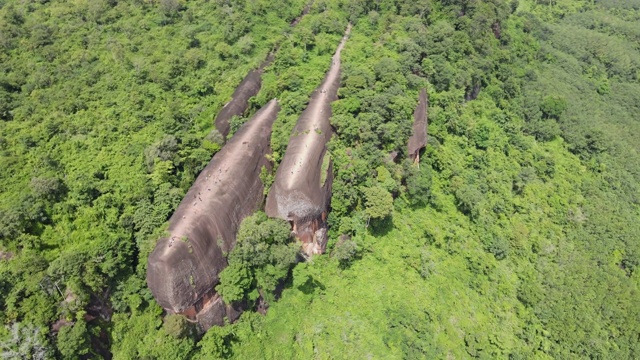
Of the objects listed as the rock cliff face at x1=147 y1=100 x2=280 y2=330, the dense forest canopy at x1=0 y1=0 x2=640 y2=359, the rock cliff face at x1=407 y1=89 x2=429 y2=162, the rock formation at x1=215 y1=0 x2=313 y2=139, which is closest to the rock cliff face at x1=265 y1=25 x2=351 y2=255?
the dense forest canopy at x1=0 y1=0 x2=640 y2=359

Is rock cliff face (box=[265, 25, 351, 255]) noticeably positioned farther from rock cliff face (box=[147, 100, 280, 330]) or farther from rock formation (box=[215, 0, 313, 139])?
rock formation (box=[215, 0, 313, 139])

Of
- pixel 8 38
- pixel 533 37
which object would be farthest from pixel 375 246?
pixel 533 37

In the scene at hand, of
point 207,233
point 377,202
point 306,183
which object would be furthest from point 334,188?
point 207,233

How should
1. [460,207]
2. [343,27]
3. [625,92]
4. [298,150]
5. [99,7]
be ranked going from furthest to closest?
[625,92], [343,27], [99,7], [460,207], [298,150]

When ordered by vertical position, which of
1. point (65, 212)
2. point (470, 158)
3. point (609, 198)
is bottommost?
point (609, 198)

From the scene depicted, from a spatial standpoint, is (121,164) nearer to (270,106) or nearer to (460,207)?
(270,106)

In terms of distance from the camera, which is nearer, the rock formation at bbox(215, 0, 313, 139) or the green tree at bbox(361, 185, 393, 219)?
the green tree at bbox(361, 185, 393, 219)

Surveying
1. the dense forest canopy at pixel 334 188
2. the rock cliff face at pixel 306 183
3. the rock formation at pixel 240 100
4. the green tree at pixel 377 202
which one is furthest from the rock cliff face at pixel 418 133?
the rock formation at pixel 240 100

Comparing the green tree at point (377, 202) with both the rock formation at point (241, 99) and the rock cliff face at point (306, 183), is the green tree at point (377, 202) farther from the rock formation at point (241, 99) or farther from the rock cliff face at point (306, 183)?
the rock formation at point (241, 99)
